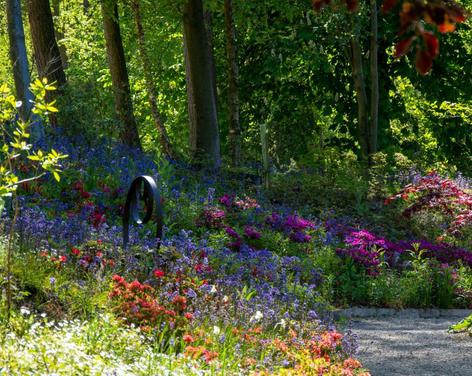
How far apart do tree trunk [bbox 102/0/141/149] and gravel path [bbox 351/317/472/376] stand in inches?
340

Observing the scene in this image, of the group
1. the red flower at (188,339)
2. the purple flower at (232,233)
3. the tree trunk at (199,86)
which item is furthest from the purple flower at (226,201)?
the red flower at (188,339)

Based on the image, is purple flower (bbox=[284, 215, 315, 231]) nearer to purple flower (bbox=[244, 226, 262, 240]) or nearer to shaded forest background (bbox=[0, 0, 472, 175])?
purple flower (bbox=[244, 226, 262, 240])

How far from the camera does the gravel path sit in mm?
6543

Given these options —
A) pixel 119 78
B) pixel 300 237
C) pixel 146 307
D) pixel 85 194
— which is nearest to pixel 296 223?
pixel 300 237

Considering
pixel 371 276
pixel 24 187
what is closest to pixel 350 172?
pixel 371 276

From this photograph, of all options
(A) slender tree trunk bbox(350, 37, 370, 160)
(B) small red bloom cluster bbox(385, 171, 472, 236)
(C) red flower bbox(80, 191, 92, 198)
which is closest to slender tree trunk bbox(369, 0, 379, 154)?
(A) slender tree trunk bbox(350, 37, 370, 160)

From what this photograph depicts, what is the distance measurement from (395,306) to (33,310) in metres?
4.61

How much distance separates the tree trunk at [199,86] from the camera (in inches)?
602

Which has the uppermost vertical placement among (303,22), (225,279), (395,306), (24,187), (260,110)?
(303,22)

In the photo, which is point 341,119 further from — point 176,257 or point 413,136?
point 176,257

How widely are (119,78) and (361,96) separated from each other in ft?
17.7

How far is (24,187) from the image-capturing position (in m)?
9.80

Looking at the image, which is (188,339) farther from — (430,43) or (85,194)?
(85,194)

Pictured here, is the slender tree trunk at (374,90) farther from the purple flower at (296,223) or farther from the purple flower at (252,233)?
the purple flower at (252,233)
